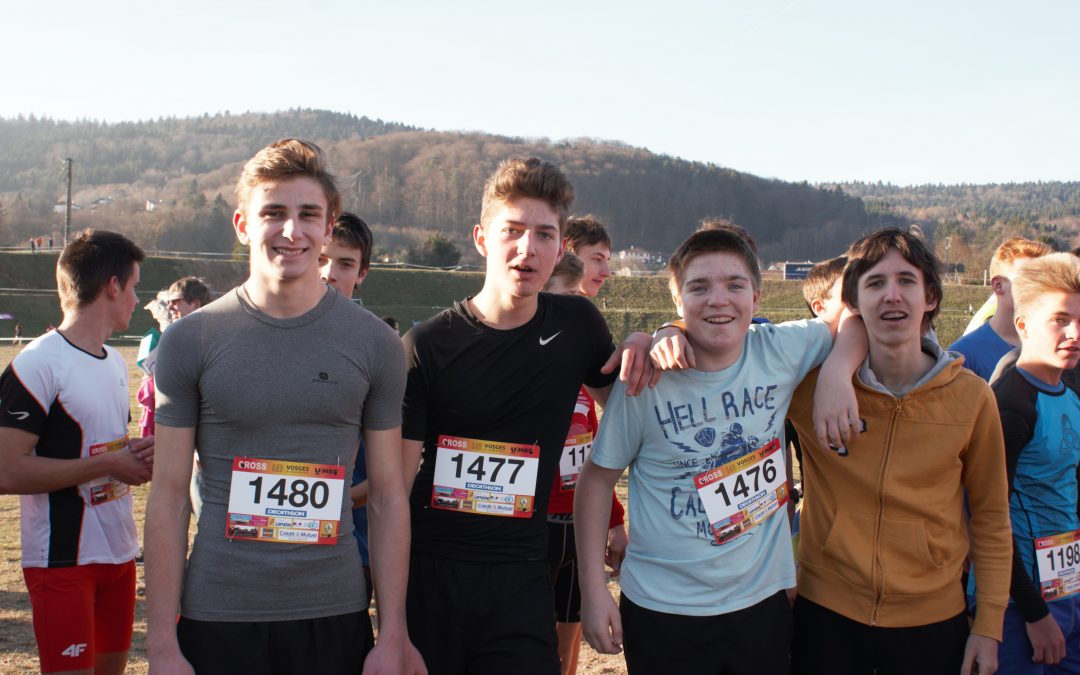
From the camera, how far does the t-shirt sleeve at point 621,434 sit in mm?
2918

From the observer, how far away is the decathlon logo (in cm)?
336

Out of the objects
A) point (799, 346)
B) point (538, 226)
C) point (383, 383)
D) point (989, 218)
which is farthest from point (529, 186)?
point (989, 218)

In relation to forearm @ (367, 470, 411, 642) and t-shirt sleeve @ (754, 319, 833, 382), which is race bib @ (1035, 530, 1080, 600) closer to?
t-shirt sleeve @ (754, 319, 833, 382)

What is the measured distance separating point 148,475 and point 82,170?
18169 centimetres

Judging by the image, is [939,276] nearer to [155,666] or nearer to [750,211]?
[155,666]

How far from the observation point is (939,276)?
3.09 m

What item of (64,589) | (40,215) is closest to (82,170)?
(40,215)

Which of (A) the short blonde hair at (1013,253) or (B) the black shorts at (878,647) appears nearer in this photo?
(B) the black shorts at (878,647)

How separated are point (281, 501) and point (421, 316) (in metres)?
42.0

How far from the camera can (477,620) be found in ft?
9.26

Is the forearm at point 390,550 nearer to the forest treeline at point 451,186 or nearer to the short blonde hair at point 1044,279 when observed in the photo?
the short blonde hair at point 1044,279

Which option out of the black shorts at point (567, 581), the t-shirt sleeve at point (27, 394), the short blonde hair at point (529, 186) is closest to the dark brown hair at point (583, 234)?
the black shorts at point (567, 581)

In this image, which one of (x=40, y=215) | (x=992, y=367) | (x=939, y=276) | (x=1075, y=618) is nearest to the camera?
(x=939, y=276)

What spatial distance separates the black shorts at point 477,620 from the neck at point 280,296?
0.98 metres
